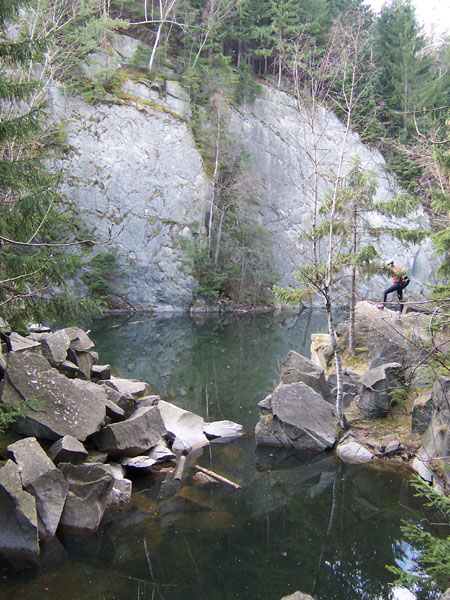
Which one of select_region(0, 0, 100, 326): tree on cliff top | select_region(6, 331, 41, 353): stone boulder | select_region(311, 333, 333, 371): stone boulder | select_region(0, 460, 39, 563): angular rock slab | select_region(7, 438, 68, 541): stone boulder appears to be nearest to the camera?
select_region(0, 460, 39, 563): angular rock slab

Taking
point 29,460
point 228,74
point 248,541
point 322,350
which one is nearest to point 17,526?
point 29,460

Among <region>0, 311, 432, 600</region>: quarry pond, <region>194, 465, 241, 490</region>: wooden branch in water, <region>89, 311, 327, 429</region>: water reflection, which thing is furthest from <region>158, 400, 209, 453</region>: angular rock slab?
<region>89, 311, 327, 429</region>: water reflection

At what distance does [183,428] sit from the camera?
10.9 metres

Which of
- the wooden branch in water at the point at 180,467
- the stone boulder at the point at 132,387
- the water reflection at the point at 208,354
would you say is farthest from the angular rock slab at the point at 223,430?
the stone boulder at the point at 132,387

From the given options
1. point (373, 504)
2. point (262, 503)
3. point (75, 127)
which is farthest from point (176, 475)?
point (75, 127)

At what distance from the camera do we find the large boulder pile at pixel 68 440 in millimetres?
6336

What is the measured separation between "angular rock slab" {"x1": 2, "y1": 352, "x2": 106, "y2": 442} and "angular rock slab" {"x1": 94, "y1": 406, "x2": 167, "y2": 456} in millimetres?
310

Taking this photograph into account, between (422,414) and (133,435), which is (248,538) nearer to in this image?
(133,435)

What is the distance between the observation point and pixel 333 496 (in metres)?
8.59

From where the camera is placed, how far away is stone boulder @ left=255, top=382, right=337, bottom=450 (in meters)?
10.4

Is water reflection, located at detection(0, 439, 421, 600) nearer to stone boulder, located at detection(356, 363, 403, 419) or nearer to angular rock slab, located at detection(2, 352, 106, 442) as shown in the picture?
angular rock slab, located at detection(2, 352, 106, 442)

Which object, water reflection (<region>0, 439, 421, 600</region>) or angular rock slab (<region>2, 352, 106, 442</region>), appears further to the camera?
angular rock slab (<region>2, 352, 106, 442</region>)

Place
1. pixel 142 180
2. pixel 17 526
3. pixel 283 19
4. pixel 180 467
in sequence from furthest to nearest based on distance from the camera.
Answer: pixel 283 19 → pixel 142 180 → pixel 180 467 → pixel 17 526

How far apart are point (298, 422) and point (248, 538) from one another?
377cm
